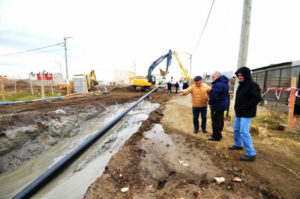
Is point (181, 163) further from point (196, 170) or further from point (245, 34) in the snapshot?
point (245, 34)

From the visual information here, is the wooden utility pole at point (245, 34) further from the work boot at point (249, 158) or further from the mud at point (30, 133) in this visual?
the mud at point (30, 133)

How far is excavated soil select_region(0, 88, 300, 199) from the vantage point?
2.13 metres

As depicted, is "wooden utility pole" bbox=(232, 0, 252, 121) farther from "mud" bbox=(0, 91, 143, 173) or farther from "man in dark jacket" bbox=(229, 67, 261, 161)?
"mud" bbox=(0, 91, 143, 173)

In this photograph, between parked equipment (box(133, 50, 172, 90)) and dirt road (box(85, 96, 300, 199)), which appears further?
parked equipment (box(133, 50, 172, 90))

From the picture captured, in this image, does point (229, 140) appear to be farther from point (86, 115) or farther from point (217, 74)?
point (86, 115)

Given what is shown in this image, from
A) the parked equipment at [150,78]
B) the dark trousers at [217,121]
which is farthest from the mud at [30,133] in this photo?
the parked equipment at [150,78]

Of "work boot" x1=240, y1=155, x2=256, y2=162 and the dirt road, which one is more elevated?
"work boot" x1=240, y1=155, x2=256, y2=162


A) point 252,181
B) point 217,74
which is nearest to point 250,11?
point 217,74

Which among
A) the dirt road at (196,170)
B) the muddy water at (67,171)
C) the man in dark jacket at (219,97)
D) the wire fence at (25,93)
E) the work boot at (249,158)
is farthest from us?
the wire fence at (25,93)

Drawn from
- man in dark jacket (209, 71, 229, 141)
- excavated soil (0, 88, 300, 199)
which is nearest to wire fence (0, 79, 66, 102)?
excavated soil (0, 88, 300, 199)

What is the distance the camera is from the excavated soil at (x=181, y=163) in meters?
2.13

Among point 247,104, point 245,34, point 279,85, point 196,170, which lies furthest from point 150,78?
point 196,170

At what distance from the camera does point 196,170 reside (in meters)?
2.65

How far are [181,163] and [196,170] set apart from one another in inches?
13.4
